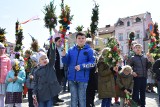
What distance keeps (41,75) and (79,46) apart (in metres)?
1.15

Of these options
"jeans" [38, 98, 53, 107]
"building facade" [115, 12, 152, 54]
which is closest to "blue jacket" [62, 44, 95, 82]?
"jeans" [38, 98, 53, 107]

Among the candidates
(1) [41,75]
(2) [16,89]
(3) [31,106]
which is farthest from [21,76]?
(1) [41,75]

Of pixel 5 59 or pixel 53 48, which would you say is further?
pixel 5 59

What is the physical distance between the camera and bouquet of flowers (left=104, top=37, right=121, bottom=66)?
7578mm

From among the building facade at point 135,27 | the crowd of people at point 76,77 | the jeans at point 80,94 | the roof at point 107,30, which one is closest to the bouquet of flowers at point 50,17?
the crowd of people at point 76,77

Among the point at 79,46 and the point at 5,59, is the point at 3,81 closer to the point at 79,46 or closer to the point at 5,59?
the point at 5,59

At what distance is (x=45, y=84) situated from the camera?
6.55 metres

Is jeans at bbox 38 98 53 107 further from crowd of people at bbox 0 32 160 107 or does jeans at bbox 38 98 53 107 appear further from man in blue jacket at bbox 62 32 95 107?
man in blue jacket at bbox 62 32 95 107

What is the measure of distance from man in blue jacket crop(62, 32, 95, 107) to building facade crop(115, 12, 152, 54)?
50.1 m

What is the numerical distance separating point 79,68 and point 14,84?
2.43m

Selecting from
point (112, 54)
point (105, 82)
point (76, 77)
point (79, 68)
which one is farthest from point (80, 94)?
point (112, 54)

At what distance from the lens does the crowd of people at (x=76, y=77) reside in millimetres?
6594

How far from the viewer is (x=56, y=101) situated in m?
9.11

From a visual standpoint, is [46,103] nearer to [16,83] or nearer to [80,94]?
[80,94]
